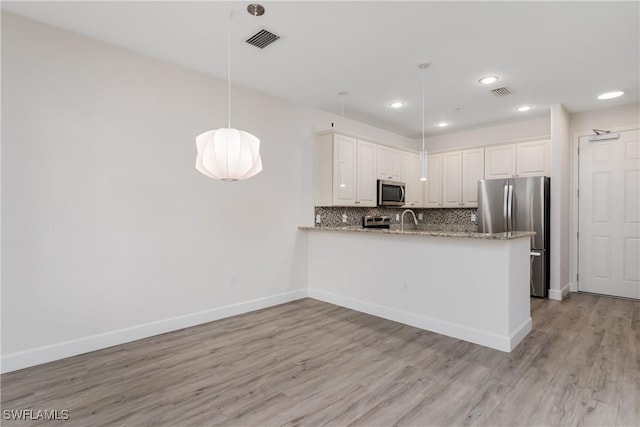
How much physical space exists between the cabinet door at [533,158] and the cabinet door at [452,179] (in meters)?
0.95

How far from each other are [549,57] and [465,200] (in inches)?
120

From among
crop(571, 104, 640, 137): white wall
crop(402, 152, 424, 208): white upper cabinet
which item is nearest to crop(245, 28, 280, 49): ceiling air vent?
crop(402, 152, 424, 208): white upper cabinet

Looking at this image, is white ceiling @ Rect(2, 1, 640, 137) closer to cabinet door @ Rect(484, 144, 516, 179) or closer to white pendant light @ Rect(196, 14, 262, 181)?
white pendant light @ Rect(196, 14, 262, 181)

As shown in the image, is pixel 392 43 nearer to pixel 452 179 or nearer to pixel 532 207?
pixel 532 207

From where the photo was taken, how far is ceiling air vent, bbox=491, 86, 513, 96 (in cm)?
391

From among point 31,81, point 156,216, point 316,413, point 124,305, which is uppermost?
point 31,81

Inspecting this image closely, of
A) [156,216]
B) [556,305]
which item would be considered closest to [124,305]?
[156,216]

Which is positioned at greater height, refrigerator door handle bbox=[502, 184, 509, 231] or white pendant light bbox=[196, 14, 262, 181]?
white pendant light bbox=[196, 14, 262, 181]

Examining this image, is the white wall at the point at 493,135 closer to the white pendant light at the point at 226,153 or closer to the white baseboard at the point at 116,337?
the white baseboard at the point at 116,337

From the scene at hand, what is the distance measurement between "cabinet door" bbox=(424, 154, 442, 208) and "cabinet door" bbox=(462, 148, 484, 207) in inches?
18.2

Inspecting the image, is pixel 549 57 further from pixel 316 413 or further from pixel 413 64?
pixel 316 413

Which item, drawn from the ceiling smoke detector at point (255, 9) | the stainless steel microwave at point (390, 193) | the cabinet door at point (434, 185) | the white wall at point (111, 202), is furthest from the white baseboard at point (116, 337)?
the cabinet door at point (434, 185)

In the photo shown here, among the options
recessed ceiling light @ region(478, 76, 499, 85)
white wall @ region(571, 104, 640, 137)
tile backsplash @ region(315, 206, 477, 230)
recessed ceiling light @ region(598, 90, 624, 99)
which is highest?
recessed ceiling light @ region(598, 90, 624, 99)

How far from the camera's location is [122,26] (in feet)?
8.71
